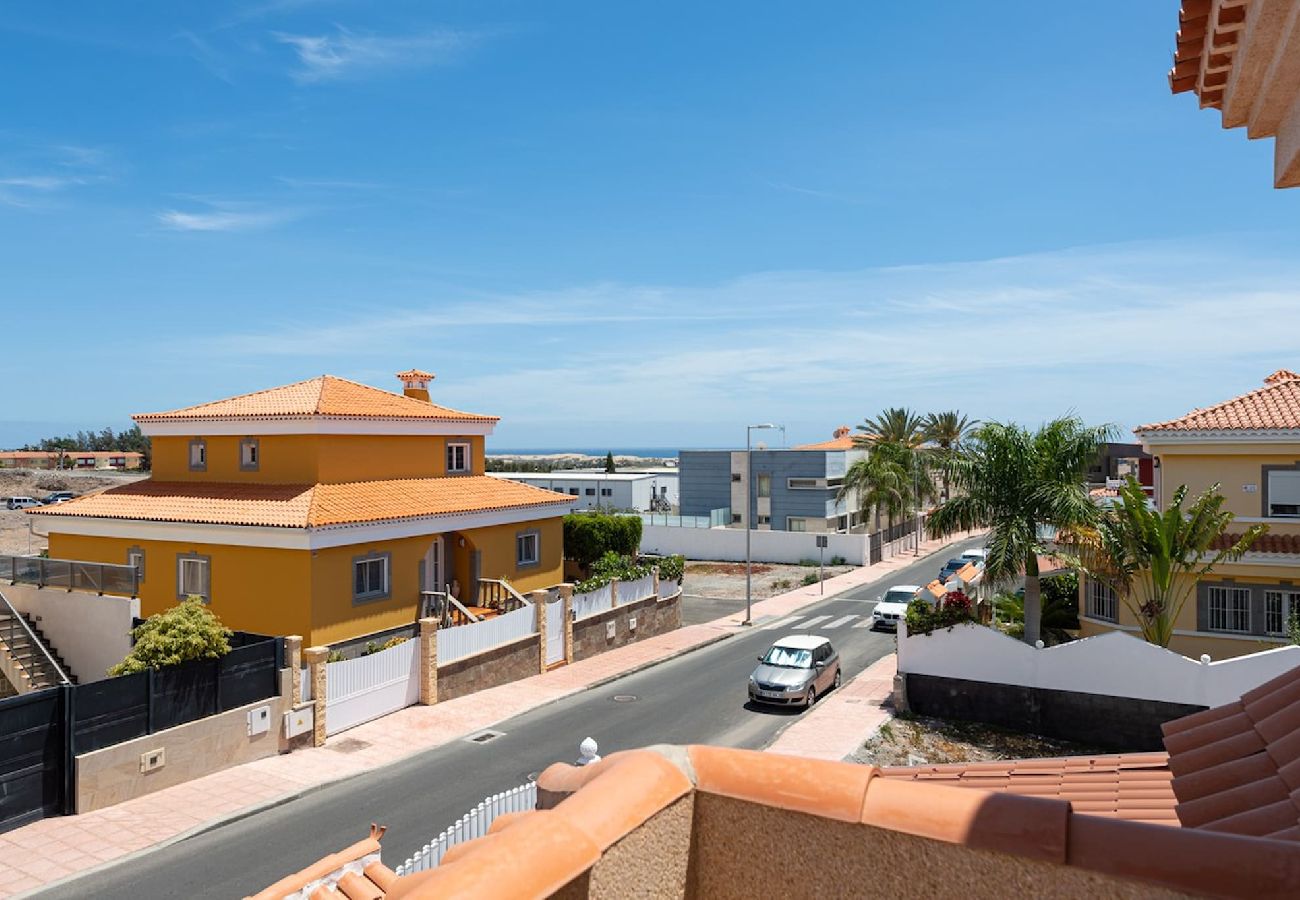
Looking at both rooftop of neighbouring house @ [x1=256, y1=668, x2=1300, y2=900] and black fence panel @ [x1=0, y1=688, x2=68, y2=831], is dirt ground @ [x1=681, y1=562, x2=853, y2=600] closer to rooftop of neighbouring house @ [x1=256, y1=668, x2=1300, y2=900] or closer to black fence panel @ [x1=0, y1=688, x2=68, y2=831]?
black fence panel @ [x1=0, y1=688, x2=68, y2=831]

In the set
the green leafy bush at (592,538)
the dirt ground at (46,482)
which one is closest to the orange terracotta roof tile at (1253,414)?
the green leafy bush at (592,538)

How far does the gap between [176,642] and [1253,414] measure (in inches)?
1041

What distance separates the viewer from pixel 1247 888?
2.74 meters

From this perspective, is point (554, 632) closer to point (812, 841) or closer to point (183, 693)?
point (183, 693)

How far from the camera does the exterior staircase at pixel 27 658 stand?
922 inches

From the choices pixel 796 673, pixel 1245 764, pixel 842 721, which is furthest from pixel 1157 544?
pixel 1245 764

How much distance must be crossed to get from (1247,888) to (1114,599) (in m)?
25.0

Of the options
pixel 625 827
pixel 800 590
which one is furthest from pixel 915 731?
pixel 800 590

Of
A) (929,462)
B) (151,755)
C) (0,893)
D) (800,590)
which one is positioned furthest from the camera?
(929,462)

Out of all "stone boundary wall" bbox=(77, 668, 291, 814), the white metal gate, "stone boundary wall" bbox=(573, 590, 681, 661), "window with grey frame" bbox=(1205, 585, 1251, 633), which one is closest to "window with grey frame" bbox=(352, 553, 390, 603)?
"stone boundary wall" bbox=(77, 668, 291, 814)

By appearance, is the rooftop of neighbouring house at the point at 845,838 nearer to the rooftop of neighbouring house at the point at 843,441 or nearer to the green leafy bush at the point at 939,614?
the green leafy bush at the point at 939,614

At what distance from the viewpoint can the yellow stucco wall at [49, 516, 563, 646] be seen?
74.7 ft

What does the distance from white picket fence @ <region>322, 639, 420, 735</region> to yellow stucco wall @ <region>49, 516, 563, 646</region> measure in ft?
7.26

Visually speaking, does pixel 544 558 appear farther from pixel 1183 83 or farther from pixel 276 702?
pixel 1183 83
